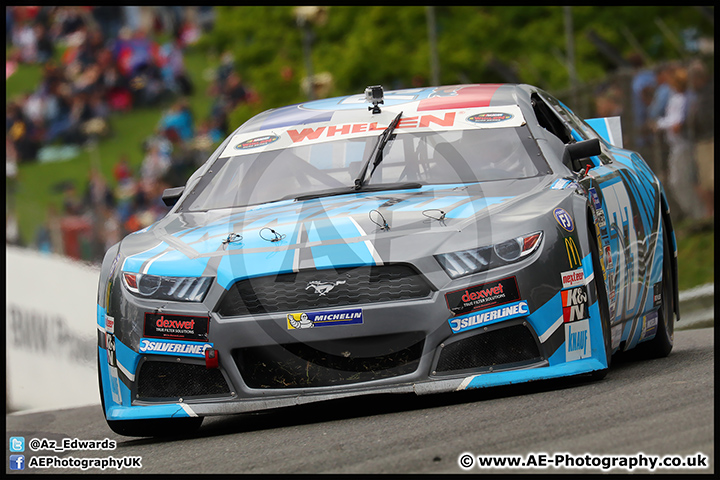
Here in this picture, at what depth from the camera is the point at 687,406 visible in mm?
3971

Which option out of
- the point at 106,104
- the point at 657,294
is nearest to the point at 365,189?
the point at 657,294

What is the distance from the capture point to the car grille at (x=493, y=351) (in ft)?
14.6

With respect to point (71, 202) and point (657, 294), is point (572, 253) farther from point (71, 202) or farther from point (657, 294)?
point (71, 202)

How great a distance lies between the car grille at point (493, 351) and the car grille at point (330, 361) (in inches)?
5.5

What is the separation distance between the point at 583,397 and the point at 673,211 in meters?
10.5

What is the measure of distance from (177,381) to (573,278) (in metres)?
1.68

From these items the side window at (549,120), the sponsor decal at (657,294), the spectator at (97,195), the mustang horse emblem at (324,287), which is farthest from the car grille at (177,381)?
the spectator at (97,195)

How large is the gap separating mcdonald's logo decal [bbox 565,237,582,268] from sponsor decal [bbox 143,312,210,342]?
1.47 meters

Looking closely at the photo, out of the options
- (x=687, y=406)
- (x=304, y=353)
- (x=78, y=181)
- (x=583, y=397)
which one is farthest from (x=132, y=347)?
(x=78, y=181)

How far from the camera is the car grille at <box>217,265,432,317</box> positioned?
4.45 meters

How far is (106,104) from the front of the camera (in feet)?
113

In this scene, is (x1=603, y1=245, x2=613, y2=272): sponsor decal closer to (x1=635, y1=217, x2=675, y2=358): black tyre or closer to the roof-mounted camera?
(x1=635, y1=217, x2=675, y2=358): black tyre

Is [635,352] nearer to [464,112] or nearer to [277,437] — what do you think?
[464,112]
